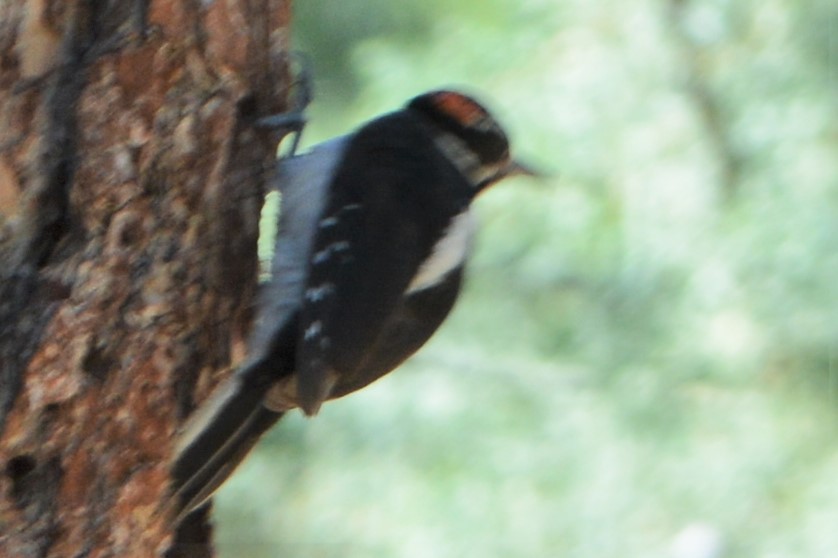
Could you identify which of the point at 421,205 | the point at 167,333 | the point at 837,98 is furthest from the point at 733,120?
the point at 167,333

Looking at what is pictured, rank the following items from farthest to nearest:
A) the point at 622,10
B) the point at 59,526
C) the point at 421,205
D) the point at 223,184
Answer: the point at 622,10
the point at 421,205
the point at 223,184
the point at 59,526

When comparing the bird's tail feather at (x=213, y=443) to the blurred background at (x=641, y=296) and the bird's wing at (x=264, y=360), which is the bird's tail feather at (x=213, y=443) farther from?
the blurred background at (x=641, y=296)

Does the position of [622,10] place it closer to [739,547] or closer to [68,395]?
[739,547]

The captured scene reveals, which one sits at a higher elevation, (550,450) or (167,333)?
(167,333)

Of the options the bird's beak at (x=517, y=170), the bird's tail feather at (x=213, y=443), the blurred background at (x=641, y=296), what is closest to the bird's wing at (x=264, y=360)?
the bird's tail feather at (x=213, y=443)

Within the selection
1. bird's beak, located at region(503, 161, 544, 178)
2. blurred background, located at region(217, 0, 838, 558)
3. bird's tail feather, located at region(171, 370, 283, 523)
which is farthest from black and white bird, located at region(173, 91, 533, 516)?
blurred background, located at region(217, 0, 838, 558)

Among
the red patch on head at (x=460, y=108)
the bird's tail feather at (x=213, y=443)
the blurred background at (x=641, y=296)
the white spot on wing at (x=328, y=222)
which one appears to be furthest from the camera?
the blurred background at (x=641, y=296)

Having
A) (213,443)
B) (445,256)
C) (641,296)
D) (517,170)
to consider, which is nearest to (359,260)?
(445,256)
